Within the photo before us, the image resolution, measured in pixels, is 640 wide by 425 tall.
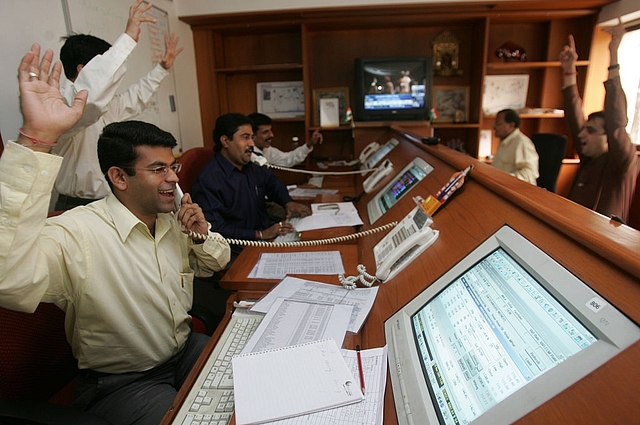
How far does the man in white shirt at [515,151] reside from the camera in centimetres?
288

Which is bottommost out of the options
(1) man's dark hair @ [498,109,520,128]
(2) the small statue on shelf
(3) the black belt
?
(3) the black belt

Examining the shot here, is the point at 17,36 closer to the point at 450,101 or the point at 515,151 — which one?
the point at 515,151

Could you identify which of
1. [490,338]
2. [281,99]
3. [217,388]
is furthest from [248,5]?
[490,338]

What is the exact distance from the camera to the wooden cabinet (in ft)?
11.3

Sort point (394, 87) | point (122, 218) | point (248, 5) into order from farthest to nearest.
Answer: point (394, 87) < point (248, 5) < point (122, 218)

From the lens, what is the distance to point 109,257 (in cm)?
108

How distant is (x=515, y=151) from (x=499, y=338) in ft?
8.96

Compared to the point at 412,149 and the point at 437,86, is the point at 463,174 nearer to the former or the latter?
the point at 412,149

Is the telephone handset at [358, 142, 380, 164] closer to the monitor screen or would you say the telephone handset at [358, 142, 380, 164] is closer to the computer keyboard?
the monitor screen

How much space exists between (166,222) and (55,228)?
341 millimetres

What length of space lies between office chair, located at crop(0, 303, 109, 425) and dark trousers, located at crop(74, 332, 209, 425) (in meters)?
0.08

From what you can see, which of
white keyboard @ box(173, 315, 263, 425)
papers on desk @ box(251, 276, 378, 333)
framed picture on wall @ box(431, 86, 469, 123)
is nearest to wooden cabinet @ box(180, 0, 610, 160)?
framed picture on wall @ box(431, 86, 469, 123)

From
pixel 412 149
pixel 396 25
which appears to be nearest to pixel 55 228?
pixel 412 149

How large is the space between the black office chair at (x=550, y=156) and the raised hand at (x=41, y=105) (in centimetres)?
321
